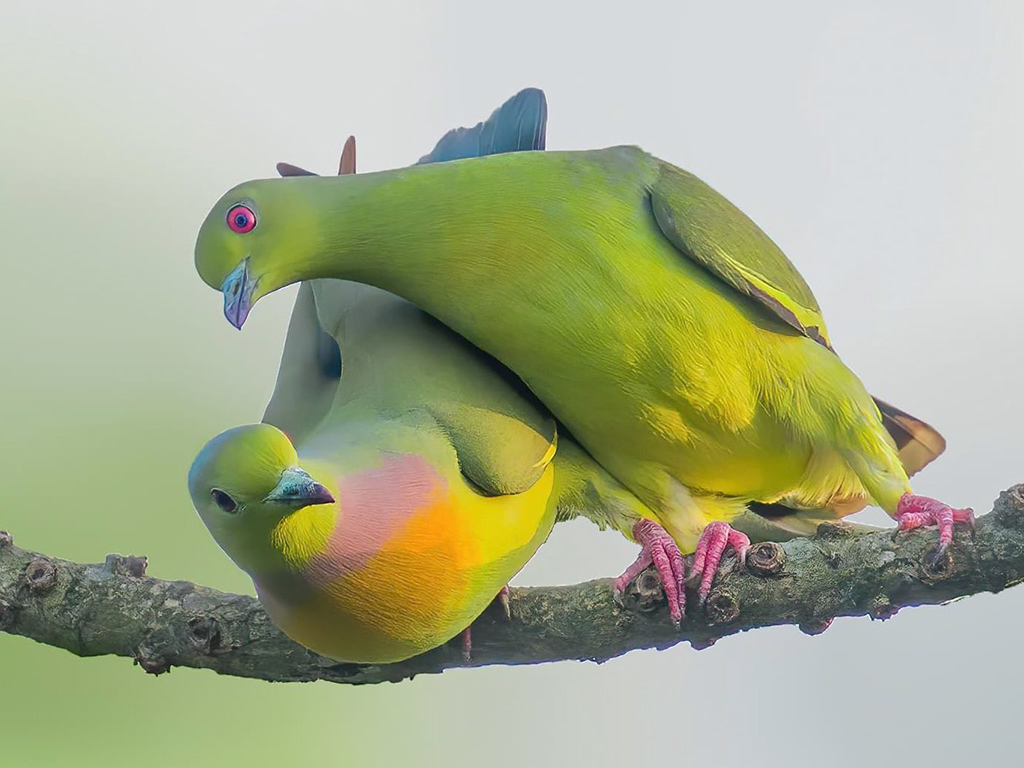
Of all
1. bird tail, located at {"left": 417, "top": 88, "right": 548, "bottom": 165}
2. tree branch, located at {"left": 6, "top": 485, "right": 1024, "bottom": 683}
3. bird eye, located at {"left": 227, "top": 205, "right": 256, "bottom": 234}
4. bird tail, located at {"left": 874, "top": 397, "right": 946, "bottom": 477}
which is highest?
bird tail, located at {"left": 417, "top": 88, "right": 548, "bottom": 165}

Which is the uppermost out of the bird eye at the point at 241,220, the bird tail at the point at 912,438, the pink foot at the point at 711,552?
the bird eye at the point at 241,220

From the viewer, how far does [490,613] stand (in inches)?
111

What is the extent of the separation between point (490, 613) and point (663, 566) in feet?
1.47

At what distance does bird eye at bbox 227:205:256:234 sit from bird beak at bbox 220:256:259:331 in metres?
0.07

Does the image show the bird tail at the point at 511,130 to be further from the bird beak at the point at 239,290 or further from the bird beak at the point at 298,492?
the bird beak at the point at 298,492

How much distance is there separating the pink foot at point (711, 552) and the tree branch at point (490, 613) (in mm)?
29

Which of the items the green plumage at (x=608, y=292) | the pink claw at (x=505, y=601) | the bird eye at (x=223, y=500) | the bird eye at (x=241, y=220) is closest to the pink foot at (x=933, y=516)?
the green plumage at (x=608, y=292)

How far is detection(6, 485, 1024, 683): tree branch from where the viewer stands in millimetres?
2467

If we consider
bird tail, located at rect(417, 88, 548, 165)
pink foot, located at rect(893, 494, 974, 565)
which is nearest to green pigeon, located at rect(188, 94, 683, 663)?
pink foot, located at rect(893, 494, 974, 565)

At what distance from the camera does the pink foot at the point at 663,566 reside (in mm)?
2619

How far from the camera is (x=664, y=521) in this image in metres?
3.10

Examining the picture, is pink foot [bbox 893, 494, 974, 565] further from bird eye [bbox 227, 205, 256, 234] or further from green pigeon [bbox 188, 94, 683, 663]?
bird eye [bbox 227, 205, 256, 234]

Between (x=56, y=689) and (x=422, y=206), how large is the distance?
1983 mm

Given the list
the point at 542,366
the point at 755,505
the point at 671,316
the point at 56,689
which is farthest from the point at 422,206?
the point at 56,689
